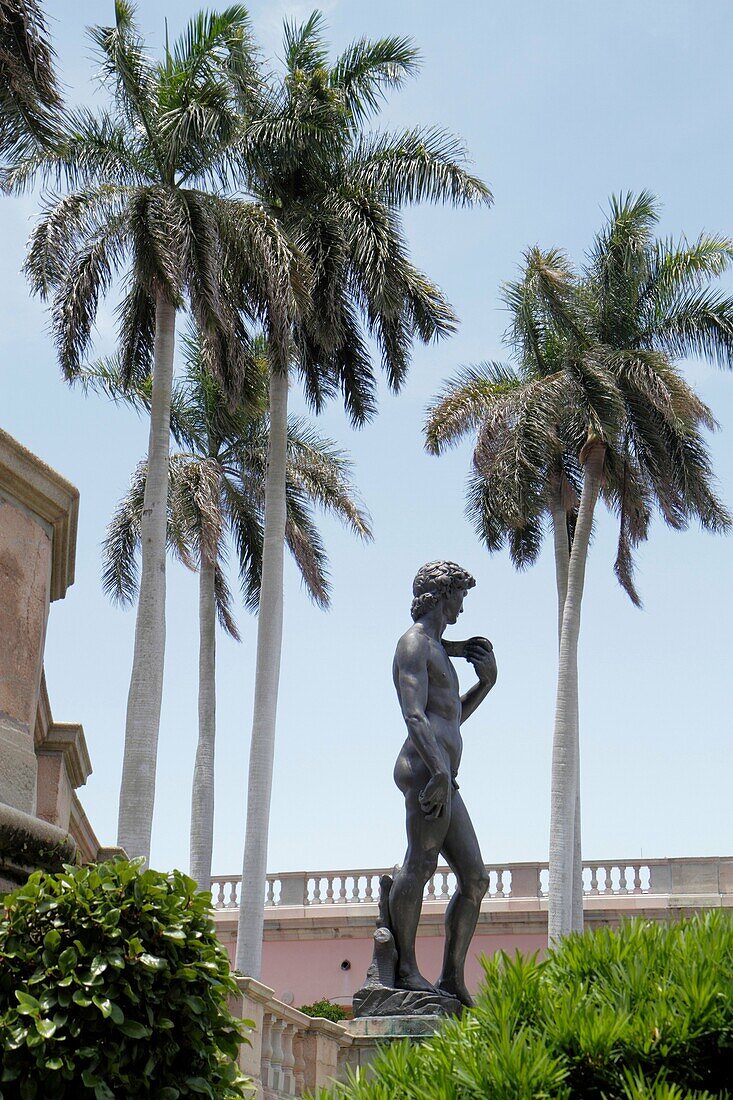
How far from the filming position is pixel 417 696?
848 cm

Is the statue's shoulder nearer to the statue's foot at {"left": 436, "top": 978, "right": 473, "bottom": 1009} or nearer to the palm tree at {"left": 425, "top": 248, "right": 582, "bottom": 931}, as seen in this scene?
the statue's foot at {"left": 436, "top": 978, "right": 473, "bottom": 1009}

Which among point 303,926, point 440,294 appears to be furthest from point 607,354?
point 303,926

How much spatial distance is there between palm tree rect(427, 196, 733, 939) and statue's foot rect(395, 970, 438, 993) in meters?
18.6

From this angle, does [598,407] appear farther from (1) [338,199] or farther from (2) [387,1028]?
(2) [387,1028]

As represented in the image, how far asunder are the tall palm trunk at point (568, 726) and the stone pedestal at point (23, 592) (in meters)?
18.9

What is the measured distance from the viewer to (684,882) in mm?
29016

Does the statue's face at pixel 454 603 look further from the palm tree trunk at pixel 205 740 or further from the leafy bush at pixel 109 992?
the palm tree trunk at pixel 205 740

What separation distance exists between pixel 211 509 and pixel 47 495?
2092cm

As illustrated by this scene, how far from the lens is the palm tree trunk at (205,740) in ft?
91.8

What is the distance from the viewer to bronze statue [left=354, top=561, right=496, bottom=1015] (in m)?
8.25

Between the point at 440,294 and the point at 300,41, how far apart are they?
502 centimetres

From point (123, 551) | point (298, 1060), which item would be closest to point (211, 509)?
point (123, 551)

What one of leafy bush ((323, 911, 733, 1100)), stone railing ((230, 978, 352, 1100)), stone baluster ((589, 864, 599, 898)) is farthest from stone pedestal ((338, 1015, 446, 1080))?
stone baluster ((589, 864, 599, 898))

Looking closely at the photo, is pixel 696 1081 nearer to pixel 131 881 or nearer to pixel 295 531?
pixel 131 881
